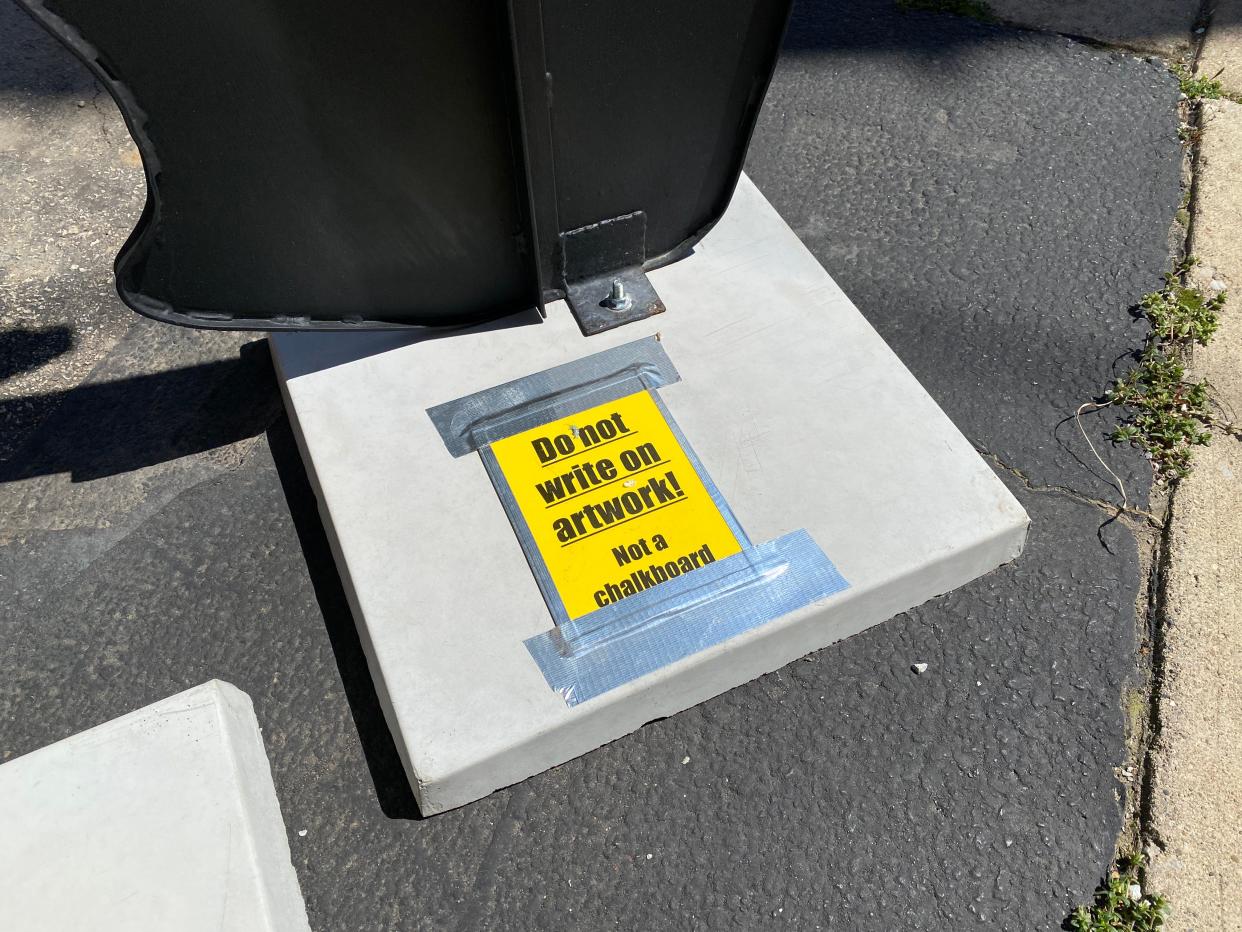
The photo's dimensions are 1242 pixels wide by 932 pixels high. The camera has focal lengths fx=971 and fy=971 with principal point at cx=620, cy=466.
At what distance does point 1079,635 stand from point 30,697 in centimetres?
191

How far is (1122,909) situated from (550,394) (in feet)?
4.27

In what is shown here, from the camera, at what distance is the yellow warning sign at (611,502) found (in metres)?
1.69

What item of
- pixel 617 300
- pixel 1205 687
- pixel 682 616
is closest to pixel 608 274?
pixel 617 300

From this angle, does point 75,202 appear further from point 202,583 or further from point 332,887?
point 332,887

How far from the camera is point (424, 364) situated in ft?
6.39

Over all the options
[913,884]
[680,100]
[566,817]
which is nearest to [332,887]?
[566,817]

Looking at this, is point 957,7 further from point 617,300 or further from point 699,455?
point 699,455

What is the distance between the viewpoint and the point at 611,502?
176 cm

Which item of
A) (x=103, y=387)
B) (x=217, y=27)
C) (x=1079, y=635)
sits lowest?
(x=1079, y=635)

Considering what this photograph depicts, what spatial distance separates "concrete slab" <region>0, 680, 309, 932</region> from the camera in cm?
134

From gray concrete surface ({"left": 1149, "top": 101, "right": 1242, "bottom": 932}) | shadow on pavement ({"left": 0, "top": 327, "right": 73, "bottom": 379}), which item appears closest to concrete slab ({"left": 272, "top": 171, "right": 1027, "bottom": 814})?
gray concrete surface ({"left": 1149, "top": 101, "right": 1242, "bottom": 932})

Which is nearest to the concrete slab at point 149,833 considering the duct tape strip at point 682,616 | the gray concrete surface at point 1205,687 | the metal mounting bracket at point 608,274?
the duct tape strip at point 682,616

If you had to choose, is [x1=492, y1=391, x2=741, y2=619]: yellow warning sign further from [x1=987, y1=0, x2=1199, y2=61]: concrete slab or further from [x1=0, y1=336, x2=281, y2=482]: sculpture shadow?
[x1=987, y1=0, x2=1199, y2=61]: concrete slab

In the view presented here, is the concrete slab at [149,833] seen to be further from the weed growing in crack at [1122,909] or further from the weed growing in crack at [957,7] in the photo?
the weed growing in crack at [957,7]
